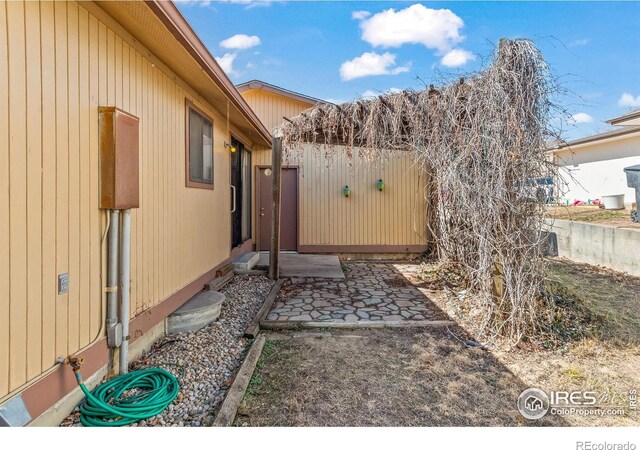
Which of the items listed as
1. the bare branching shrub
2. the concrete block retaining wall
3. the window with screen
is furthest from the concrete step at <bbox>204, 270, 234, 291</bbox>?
the concrete block retaining wall

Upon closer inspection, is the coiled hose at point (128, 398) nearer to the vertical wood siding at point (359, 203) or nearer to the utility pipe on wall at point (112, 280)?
the utility pipe on wall at point (112, 280)

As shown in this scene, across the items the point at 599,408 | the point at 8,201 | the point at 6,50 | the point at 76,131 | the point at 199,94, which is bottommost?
the point at 599,408

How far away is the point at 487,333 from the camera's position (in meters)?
3.31

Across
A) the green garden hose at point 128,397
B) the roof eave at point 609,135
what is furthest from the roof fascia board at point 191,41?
the roof eave at point 609,135

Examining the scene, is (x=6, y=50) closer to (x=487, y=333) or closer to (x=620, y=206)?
(x=487, y=333)

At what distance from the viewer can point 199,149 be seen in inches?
167

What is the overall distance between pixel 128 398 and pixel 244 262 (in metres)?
3.69

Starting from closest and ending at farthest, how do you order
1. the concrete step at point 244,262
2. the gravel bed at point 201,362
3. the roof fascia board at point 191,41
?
the gravel bed at point 201,362 → the roof fascia board at point 191,41 → the concrete step at point 244,262

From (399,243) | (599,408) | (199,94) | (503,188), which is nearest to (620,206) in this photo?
(399,243)

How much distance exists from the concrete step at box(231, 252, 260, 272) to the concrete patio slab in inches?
9.6

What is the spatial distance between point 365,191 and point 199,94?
15.1ft

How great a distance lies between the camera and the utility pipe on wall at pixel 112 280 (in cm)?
234

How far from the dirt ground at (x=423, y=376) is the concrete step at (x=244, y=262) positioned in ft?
8.33

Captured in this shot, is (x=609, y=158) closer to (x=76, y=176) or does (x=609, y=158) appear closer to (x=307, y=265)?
(x=307, y=265)
